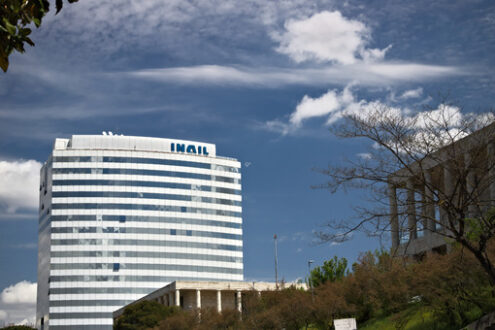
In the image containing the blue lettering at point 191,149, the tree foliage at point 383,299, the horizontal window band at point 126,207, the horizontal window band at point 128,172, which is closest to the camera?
the tree foliage at point 383,299

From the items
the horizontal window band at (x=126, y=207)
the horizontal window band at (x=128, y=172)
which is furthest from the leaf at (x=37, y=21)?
the horizontal window band at (x=128, y=172)

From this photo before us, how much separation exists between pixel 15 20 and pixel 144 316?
92858mm

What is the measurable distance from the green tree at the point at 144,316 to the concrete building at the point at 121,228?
5277 centimetres

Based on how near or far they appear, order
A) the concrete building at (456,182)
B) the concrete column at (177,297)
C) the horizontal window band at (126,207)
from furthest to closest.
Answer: the horizontal window band at (126,207) → the concrete column at (177,297) → the concrete building at (456,182)

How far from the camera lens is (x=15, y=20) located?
8.03 meters

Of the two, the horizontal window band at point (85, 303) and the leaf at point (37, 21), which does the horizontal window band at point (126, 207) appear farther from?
the leaf at point (37, 21)

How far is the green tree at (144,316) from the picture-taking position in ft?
311

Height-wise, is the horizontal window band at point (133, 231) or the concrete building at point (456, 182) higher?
the horizontal window band at point (133, 231)

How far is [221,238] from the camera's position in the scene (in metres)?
163

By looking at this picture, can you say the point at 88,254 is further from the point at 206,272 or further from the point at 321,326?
the point at 321,326

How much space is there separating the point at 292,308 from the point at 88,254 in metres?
105

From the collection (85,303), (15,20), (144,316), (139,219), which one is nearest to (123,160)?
(139,219)

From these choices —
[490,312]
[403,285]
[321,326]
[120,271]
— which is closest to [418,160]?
[490,312]

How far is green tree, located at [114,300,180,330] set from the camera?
9481cm
